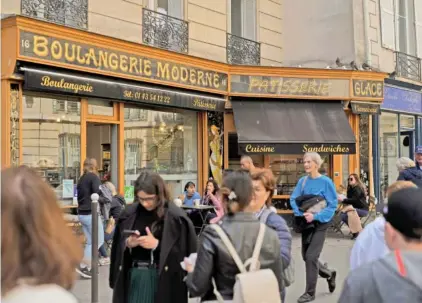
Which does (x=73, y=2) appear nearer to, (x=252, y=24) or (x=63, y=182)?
(x=63, y=182)

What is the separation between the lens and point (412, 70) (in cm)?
1805

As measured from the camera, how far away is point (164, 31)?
1243cm

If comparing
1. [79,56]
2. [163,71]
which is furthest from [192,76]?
[79,56]

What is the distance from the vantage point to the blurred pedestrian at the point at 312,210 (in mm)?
6762

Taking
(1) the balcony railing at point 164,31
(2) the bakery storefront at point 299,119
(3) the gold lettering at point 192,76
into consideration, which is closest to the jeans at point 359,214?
(2) the bakery storefront at point 299,119

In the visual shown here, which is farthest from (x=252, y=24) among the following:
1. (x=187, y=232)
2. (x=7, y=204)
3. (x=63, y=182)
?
(x=7, y=204)

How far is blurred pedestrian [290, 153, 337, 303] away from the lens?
22.2 ft

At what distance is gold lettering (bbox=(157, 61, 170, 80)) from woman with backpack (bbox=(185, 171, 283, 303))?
8.81 metres

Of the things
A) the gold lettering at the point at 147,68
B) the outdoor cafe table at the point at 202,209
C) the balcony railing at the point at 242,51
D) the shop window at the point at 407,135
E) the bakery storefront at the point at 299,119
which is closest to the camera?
the outdoor cafe table at the point at 202,209

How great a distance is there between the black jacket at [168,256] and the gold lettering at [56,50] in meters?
6.27

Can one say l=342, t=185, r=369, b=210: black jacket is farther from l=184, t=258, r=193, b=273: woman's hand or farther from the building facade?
l=184, t=258, r=193, b=273: woman's hand

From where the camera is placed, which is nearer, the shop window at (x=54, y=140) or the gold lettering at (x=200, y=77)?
the shop window at (x=54, y=140)

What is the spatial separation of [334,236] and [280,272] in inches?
395

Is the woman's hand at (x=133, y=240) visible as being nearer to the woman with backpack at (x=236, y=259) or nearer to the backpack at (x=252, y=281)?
the woman with backpack at (x=236, y=259)
